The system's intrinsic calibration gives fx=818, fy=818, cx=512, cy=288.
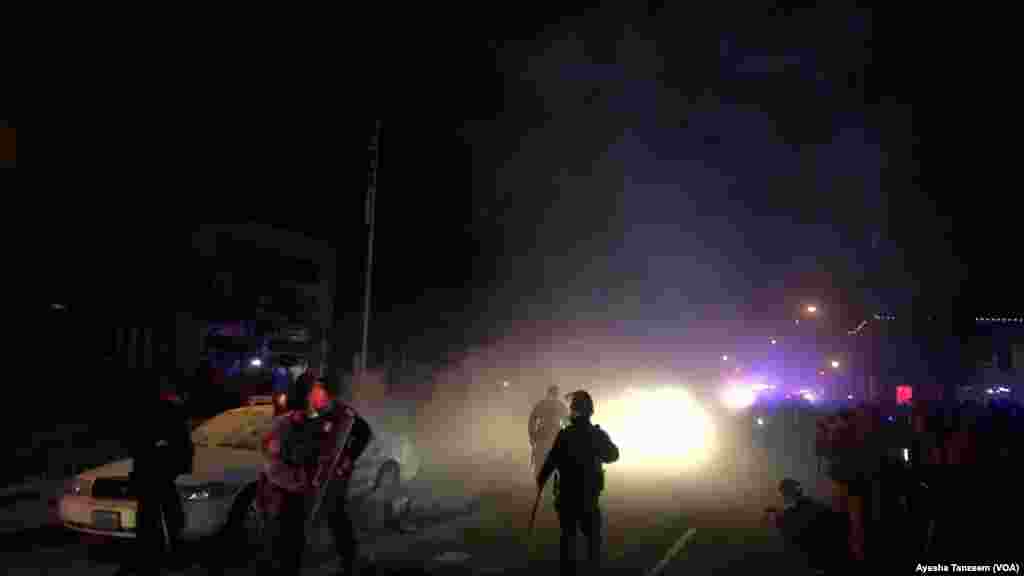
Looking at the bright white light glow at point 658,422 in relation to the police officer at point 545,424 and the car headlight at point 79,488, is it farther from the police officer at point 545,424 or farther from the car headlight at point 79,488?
the car headlight at point 79,488

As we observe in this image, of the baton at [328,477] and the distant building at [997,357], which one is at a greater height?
the distant building at [997,357]

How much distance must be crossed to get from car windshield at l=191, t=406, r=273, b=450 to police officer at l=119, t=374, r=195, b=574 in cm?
196

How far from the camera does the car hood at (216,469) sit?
8.60 meters

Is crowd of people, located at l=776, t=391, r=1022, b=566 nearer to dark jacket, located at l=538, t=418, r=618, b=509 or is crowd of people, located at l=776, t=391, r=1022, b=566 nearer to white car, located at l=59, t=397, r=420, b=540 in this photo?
dark jacket, located at l=538, t=418, r=618, b=509

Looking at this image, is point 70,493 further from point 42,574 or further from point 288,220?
point 288,220

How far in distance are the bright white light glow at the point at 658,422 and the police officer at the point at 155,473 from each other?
16.3m

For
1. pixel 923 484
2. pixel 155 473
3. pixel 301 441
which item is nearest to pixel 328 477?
pixel 301 441

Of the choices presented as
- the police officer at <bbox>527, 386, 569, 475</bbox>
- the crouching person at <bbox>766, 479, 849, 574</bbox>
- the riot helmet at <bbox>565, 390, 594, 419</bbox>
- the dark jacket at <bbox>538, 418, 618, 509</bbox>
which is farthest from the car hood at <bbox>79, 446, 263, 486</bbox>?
the crouching person at <bbox>766, 479, 849, 574</bbox>

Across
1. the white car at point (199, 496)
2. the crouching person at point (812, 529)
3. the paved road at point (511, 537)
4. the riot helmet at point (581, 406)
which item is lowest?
the paved road at point (511, 537)

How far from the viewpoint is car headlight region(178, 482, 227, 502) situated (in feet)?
27.5

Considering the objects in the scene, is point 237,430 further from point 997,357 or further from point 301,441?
point 997,357

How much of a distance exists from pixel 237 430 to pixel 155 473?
260 centimetres

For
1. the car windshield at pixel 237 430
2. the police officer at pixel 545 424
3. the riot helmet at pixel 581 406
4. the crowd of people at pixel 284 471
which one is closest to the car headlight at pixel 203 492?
the crowd of people at pixel 284 471

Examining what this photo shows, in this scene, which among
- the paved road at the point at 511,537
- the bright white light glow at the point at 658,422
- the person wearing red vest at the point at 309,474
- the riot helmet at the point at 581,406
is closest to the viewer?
the person wearing red vest at the point at 309,474
